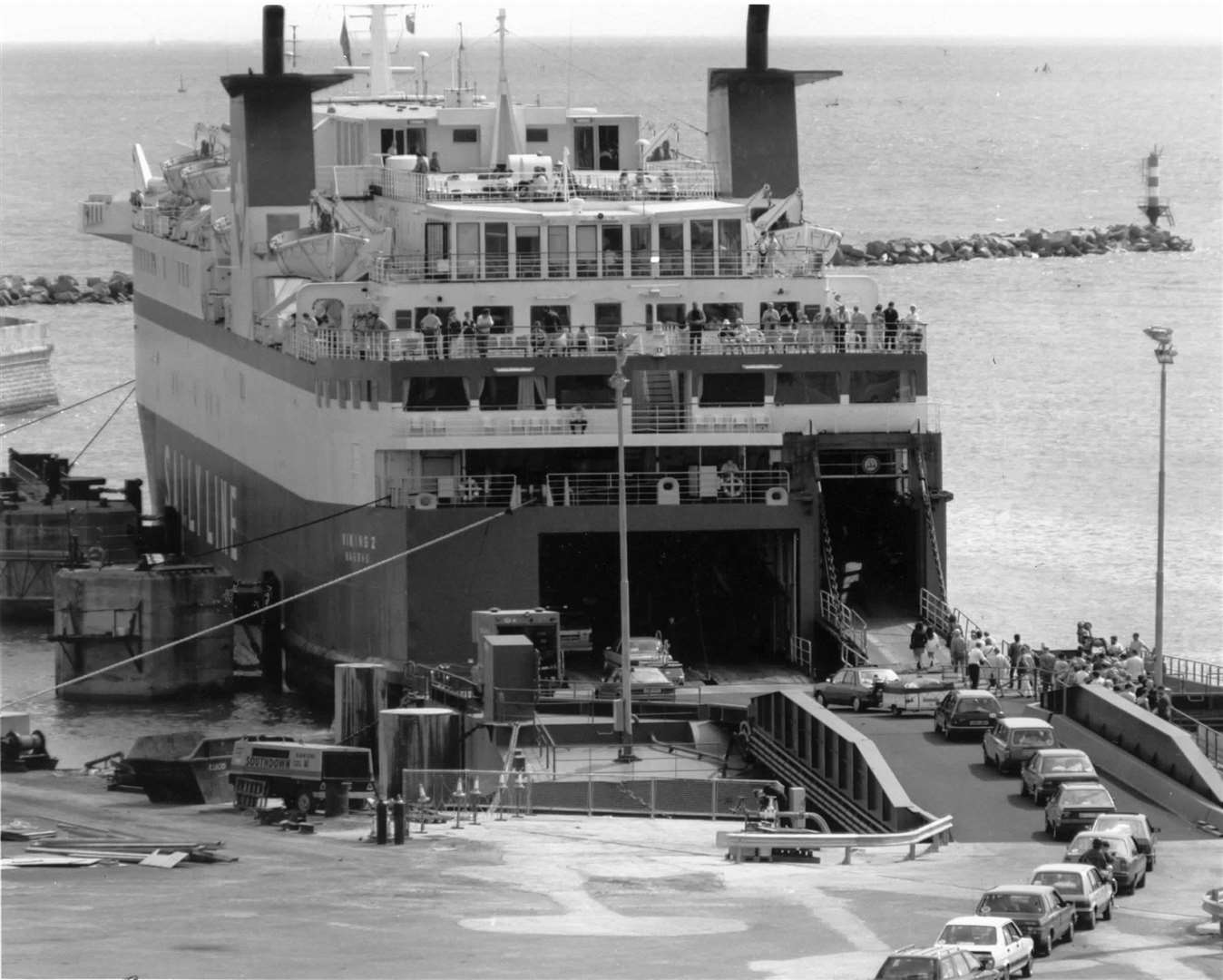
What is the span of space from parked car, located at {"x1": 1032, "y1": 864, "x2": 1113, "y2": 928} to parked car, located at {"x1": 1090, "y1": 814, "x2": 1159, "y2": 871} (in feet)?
8.03

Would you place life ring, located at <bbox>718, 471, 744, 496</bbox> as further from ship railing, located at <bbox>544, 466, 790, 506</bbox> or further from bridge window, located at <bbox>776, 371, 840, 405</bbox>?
bridge window, located at <bbox>776, 371, 840, 405</bbox>

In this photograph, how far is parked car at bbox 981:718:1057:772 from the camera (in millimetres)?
46125

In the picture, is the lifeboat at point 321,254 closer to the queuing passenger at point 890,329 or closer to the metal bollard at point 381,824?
the queuing passenger at point 890,329

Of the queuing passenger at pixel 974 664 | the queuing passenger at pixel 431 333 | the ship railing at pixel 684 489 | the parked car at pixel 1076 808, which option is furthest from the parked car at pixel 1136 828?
the queuing passenger at pixel 431 333

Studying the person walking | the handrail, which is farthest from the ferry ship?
the handrail

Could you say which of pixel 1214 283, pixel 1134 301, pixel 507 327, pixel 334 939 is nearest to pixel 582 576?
pixel 507 327

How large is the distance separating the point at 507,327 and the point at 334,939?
24662mm

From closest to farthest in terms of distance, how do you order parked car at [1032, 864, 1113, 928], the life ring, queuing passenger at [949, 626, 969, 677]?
parked car at [1032, 864, 1113, 928] → queuing passenger at [949, 626, 969, 677] → the life ring

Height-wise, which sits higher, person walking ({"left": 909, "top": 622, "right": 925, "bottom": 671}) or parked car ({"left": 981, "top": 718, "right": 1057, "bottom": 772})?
person walking ({"left": 909, "top": 622, "right": 925, "bottom": 671})

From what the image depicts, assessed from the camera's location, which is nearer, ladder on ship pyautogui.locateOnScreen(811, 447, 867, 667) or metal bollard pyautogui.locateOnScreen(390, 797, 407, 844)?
metal bollard pyautogui.locateOnScreen(390, 797, 407, 844)

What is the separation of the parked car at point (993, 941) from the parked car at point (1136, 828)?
586cm

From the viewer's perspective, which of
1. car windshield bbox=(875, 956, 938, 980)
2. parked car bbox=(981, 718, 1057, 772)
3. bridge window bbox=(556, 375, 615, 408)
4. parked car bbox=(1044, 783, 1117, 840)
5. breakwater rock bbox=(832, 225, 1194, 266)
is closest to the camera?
car windshield bbox=(875, 956, 938, 980)

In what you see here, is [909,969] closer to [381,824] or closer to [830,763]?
[381,824]

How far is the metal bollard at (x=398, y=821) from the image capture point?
45.7 m
